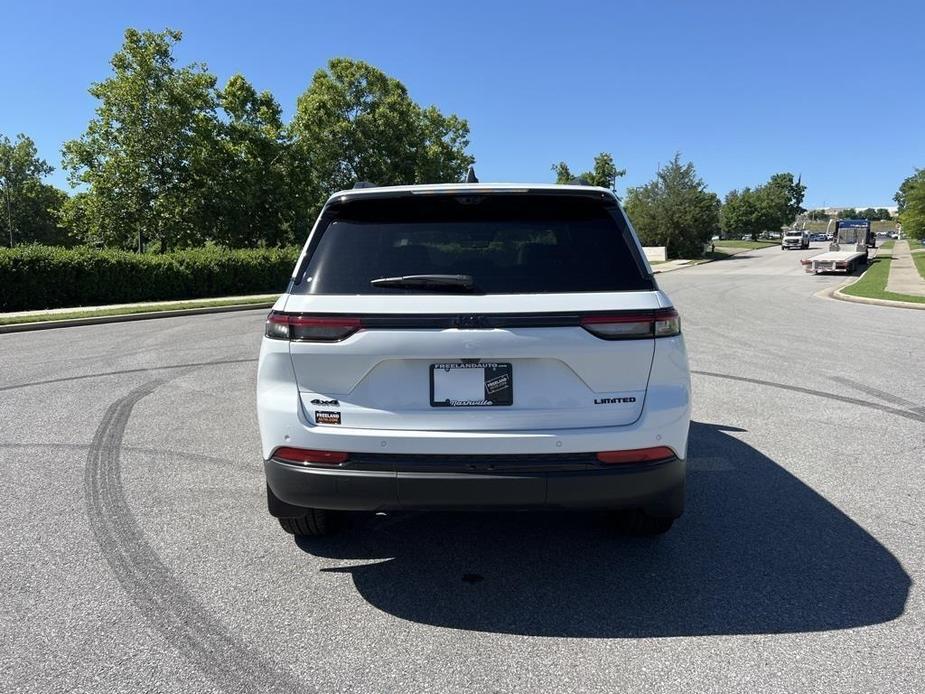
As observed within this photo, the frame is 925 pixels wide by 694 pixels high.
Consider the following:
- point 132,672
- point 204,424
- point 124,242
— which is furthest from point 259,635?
point 124,242

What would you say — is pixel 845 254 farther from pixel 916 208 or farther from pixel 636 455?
pixel 636 455

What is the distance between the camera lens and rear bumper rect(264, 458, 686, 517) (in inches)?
112

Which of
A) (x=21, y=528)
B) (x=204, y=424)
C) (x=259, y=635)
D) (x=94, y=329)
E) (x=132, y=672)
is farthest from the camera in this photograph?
(x=94, y=329)

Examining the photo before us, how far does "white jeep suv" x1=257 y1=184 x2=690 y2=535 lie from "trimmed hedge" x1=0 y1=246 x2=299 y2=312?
18579 mm

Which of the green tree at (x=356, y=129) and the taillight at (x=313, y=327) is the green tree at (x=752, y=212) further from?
the taillight at (x=313, y=327)

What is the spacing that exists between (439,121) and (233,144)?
62.0 ft

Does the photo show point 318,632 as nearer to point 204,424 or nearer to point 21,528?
point 21,528

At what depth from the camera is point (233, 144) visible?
32.3 m

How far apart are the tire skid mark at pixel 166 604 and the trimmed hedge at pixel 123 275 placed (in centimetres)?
1620

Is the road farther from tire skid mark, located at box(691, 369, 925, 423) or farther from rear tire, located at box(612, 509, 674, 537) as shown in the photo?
tire skid mark, located at box(691, 369, 925, 423)

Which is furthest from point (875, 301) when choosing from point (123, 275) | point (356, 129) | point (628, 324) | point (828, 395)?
point (356, 129)

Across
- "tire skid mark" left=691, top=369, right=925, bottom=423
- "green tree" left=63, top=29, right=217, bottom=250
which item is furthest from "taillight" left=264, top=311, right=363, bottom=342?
"green tree" left=63, top=29, right=217, bottom=250

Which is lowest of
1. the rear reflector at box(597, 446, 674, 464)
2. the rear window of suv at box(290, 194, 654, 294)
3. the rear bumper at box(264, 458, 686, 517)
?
the rear bumper at box(264, 458, 686, 517)

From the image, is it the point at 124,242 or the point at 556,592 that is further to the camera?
the point at 124,242
